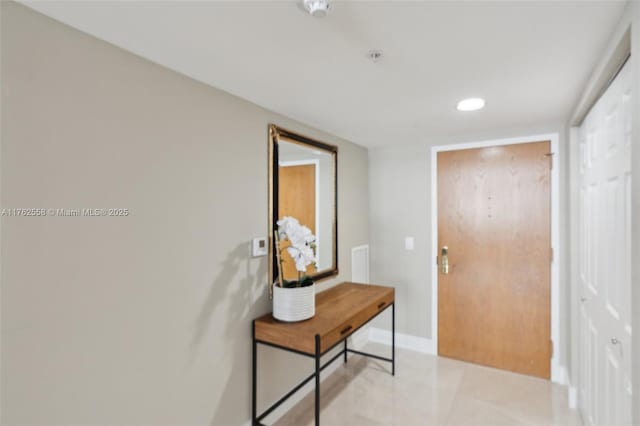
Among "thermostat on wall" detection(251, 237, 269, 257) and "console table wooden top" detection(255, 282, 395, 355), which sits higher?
"thermostat on wall" detection(251, 237, 269, 257)

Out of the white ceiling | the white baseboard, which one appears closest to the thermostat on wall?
the white ceiling

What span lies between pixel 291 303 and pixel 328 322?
0.27 m

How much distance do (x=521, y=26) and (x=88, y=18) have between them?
63.5 inches

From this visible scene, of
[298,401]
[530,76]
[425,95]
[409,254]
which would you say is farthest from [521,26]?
[298,401]

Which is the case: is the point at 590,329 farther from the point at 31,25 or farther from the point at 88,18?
the point at 31,25

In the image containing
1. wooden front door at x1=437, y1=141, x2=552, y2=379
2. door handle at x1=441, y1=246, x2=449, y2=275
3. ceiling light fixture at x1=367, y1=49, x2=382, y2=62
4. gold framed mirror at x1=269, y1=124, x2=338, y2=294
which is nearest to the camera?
ceiling light fixture at x1=367, y1=49, x2=382, y2=62

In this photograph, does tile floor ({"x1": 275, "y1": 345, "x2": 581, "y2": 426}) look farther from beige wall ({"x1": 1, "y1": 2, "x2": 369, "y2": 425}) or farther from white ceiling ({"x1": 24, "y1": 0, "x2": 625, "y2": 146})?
white ceiling ({"x1": 24, "y1": 0, "x2": 625, "y2": 146})

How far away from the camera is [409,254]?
3377 mm

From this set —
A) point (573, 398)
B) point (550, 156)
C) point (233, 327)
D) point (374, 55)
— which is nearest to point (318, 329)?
point (233, 327)

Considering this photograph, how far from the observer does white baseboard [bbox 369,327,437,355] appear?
3270mm

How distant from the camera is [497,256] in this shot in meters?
2.93

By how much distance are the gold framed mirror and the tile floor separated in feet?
3.07

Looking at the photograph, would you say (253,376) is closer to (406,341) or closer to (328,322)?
(328,322)

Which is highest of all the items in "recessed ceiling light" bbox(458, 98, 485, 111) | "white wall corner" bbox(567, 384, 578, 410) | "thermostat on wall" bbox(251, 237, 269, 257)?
"recessed ceiling light" bbox(458, 98, 485, 111)
